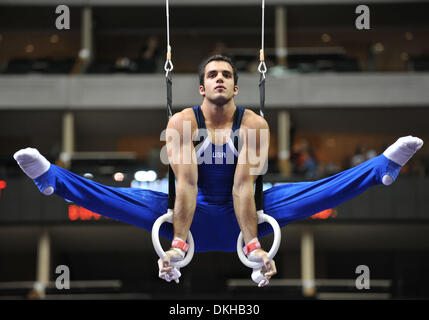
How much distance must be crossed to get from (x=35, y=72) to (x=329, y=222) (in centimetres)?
786

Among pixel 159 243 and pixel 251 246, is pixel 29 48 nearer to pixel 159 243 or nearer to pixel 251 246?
pixel 159 243

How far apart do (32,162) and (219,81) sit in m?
1.72

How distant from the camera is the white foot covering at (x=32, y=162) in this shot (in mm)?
6449

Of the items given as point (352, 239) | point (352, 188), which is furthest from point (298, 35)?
point (352, 188)

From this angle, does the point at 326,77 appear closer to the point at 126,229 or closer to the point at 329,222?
the point at 329,222

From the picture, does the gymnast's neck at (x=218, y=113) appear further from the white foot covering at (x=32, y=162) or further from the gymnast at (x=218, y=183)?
the white foot covering at (x=32, y=162)

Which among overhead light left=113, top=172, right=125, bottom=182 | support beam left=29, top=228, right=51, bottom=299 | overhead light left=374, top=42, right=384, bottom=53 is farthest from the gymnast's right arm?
overhead light left=374, top=42, right=384, bottom=53

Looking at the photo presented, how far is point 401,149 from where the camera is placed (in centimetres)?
664

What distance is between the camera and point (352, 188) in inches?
273

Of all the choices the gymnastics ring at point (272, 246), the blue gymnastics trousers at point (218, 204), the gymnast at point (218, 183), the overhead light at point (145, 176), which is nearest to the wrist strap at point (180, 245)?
the gymnast at point (218, 183)

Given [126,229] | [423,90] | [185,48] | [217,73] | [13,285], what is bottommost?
[13,285]

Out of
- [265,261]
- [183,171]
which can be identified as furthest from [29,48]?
[265,261]

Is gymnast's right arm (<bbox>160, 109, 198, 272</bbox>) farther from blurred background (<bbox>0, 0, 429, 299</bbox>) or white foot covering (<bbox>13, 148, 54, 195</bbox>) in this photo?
blurred background (<bbox>0, 0, 429, 299</bbox>)
